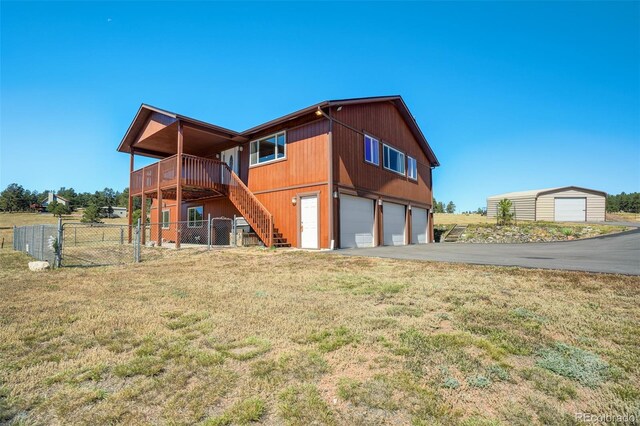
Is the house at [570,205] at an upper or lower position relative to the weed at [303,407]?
upper

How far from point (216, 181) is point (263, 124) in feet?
12.2

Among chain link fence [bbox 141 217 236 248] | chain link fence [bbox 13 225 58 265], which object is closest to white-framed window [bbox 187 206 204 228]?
chain link fence [bbox 141 217 236 248]

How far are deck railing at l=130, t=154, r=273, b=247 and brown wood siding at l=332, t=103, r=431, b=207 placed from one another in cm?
379

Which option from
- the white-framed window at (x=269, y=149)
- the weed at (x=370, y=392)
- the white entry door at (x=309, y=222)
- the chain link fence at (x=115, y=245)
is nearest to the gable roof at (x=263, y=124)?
the white-framed window at (x=269, y=149)

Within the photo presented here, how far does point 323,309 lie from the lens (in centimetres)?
420

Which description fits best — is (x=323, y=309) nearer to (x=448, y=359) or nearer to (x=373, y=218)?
(x=448, y=359)

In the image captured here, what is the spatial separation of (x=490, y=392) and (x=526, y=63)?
58.4 feet

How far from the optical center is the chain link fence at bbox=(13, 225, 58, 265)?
9.35 metres

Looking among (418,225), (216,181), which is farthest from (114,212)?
(418,225)

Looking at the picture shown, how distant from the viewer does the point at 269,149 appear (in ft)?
47.9

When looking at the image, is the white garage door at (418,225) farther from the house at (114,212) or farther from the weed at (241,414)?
the house at (114,212)

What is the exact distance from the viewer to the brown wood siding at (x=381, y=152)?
42.0 ft

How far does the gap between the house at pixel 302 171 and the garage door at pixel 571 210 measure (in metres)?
21.5

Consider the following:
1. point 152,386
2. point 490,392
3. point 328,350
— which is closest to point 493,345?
point 490,392
